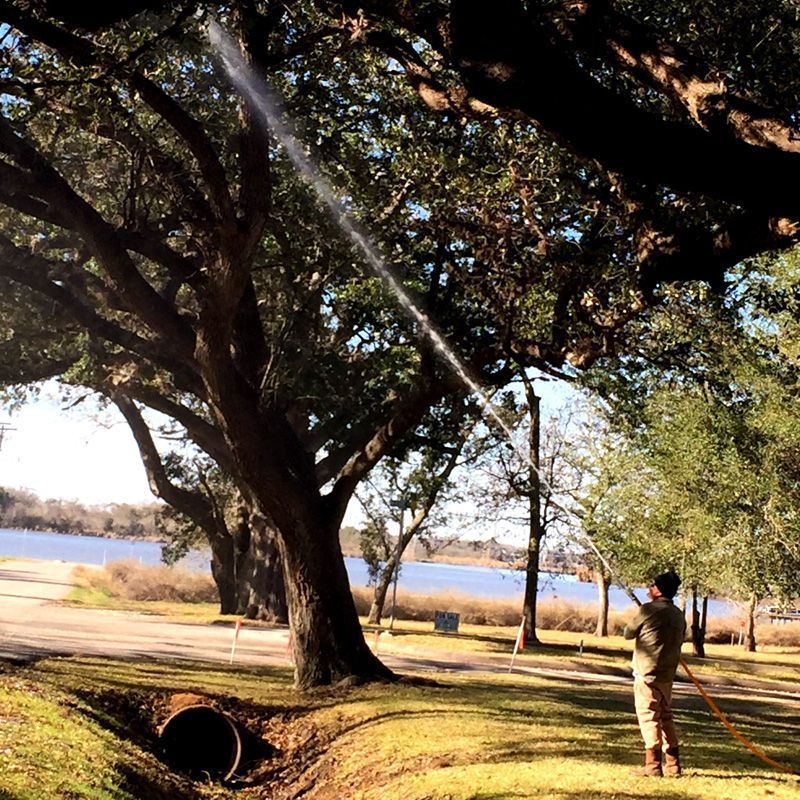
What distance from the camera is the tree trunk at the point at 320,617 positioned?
14.6 meters

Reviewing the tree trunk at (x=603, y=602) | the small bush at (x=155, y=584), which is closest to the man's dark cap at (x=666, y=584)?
the tree trunk at (x=603, y=602)

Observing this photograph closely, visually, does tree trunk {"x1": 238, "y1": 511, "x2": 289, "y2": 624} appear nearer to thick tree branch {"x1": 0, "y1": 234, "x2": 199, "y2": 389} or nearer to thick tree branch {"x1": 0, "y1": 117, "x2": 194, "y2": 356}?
thick tree branch {"x1": 0, "y1": 234, "x2": 199, "y2": 389}

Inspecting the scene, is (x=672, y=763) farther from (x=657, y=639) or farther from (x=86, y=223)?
(x=86, y=223)

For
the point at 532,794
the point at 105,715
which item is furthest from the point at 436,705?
the point at 532,794

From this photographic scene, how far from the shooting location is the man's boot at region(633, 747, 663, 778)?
8.95 meters

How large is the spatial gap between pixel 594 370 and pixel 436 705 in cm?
654

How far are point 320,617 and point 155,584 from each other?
3633cm

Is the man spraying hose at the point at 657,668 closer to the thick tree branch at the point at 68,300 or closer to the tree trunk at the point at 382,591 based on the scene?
the thick tree branch at the point at 68,300

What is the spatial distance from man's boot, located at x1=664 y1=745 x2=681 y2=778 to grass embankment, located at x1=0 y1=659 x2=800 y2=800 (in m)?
0.19

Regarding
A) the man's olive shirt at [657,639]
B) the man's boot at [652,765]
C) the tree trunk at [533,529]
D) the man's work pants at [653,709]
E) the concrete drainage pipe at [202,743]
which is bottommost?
the concrete drainage pipe at [202,743]

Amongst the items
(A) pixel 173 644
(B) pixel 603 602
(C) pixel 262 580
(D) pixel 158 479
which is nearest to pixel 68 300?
(A) pixel 173 644

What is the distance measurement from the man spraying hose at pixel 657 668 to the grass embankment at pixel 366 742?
31 cm

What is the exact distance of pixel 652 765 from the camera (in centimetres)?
898

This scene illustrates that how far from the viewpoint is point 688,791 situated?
8.25 meters
